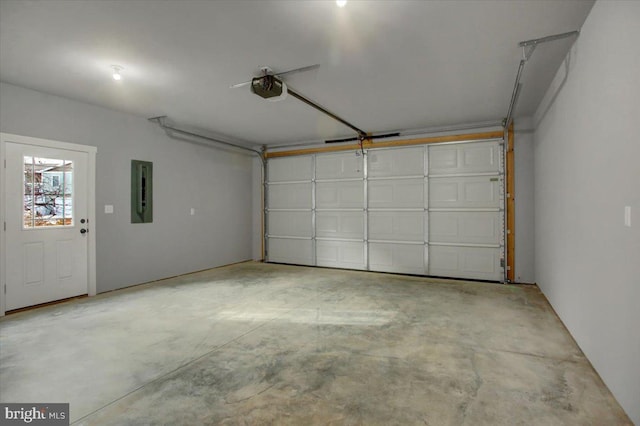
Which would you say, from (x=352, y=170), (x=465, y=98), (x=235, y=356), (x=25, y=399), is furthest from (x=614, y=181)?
(x=352, y=170)

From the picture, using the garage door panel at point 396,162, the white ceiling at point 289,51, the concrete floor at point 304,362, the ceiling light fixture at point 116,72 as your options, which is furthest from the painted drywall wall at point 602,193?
the ceiling light fixture at point 116,72

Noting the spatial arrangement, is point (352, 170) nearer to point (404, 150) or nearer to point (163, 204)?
point (404, 150)

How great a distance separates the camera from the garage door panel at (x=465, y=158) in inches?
216

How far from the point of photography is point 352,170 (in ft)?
21.8

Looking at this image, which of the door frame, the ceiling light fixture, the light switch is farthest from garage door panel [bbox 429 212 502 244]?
the door frame

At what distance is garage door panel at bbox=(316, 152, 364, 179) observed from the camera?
21.6 feet

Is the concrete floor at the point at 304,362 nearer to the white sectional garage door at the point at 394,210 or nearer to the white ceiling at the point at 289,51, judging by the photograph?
the white sectional garage door at the point at 394,210

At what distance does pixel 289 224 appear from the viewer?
7.35 metres

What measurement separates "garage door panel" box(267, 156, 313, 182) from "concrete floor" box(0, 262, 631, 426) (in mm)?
3353

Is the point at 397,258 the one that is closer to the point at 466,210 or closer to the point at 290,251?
the point at 466,210

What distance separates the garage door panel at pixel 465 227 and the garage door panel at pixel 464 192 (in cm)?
16

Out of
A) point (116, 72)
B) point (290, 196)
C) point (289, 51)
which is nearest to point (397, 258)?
point (290, 196)

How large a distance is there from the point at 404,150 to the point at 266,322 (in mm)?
4159

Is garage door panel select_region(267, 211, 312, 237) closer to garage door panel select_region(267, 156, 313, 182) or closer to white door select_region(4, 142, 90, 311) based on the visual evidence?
garage door panel select_region(267, 156, 313, 182)
